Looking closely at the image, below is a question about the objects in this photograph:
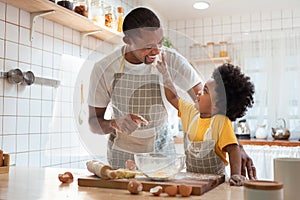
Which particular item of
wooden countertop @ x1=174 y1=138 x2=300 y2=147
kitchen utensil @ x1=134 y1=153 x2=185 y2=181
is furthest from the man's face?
wooden countertop @ x1=174 y1=138 x2=300 y2=147

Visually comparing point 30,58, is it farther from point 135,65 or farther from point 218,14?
point 218,14

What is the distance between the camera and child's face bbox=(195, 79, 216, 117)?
0.99 m

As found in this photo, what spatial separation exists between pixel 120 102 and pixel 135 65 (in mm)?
127

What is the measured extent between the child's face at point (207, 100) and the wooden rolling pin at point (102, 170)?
0.32 metres

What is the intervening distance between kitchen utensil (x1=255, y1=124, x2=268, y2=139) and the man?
2.08 meters

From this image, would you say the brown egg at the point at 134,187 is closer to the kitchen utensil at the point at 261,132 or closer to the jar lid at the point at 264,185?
the jar lid at the point at 264,185

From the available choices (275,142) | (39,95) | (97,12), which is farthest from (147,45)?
(275,142)

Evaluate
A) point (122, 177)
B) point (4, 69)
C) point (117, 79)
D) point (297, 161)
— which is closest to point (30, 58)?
point (4, 69)

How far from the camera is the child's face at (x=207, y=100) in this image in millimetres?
987

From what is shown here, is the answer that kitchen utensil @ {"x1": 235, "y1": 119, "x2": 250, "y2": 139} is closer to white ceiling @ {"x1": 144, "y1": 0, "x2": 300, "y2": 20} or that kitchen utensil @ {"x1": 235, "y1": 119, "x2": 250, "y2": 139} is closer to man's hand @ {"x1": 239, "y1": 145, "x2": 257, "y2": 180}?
white ceiling @ {"x1": 144, "y1": 0, "x2": 300, "y2": 20}

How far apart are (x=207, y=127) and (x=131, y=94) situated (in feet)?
0.81

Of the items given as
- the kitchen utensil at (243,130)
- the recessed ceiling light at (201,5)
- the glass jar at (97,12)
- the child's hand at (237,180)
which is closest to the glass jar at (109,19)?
the glass jar at (97,12)

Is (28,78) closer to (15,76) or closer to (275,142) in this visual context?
(15,76)

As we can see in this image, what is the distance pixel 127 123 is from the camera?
0.98 m
